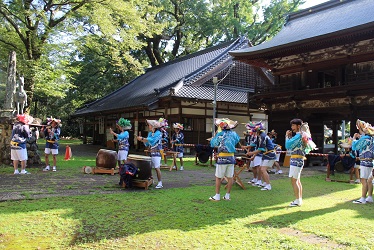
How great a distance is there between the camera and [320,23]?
1627 cm

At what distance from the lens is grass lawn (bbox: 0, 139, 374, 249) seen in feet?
13.7

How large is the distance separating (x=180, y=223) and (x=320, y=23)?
15.2 meters

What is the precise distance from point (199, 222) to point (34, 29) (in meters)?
14.5

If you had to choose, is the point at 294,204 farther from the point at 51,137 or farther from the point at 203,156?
the point at 51,137

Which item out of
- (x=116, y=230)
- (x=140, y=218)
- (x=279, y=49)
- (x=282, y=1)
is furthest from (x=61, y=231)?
(x=282, y=1)

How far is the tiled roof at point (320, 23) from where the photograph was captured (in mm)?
12984

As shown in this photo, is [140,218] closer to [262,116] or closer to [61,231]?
[61,231]

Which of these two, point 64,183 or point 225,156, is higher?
point 225,156

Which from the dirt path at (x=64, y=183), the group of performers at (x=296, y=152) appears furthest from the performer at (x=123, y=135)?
the group of performers at (x=296, y=152)

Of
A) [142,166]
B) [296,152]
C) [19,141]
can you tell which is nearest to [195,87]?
[19,141]

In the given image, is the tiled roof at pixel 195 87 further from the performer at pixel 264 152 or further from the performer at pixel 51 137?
the performer at pixel 264 152

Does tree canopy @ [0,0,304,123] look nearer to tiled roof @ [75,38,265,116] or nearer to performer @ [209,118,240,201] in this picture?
tiled roof @ [75,38,265,116]

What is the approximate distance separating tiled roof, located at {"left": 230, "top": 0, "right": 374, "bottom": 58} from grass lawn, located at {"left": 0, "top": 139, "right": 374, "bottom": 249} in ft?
27.5

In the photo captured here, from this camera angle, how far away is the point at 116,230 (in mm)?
4590
